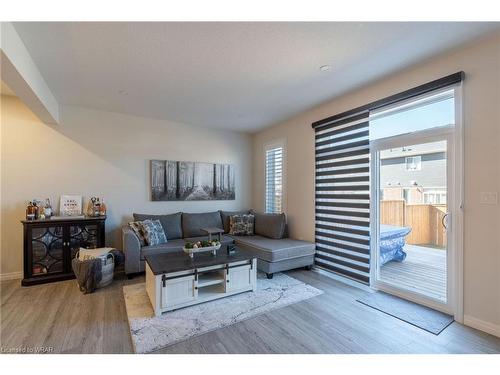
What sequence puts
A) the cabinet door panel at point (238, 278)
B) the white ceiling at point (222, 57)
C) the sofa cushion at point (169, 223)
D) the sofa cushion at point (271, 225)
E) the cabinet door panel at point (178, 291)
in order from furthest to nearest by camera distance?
the sofa cushion at point (271, 225)
the sofa cushion at point (169, 223)
the cabinet door panel at point (238, 278)
the cabinet door panel at point (178, 291)
the white ceiling at point (222, 57)

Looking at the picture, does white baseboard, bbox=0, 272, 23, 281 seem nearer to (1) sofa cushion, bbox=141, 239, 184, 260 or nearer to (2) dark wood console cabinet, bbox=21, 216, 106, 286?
(2) dark wood console cabinet, bbox=21, 216, 106, 286

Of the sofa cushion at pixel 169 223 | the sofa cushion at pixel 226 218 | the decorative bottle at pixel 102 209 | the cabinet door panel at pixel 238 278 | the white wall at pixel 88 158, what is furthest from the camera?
the sofa cushion at pixel 226 218

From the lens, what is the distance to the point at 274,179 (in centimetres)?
494

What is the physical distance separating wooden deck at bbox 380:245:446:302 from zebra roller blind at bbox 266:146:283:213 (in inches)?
85.2

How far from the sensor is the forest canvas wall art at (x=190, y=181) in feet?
14.5

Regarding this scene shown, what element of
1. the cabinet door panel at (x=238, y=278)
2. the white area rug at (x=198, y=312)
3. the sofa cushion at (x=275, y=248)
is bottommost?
the white area rug at (x=198, y=312)

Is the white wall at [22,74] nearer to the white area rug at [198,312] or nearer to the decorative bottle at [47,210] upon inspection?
the decorative bottle at [47,210]

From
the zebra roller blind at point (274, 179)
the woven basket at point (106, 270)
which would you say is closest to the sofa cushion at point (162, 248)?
the woven basket at point (106, 270)

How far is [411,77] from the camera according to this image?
267cm

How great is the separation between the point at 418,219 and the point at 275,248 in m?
1.85

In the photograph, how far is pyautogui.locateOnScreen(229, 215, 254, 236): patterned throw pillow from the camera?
4.44m

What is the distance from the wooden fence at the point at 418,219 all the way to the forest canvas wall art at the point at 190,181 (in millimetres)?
3097

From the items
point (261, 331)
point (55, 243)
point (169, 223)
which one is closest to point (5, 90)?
point (55, 243)
